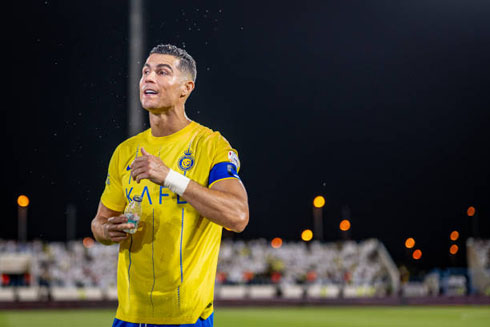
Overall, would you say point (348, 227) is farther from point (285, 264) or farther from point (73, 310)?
point (73, 310)

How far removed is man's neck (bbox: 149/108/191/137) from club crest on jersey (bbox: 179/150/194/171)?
243mm

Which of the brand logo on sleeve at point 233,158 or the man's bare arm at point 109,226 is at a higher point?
the brand logo on sleeve at point 233,158

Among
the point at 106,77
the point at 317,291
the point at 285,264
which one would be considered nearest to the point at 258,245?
the point at 285,264

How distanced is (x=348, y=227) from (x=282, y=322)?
6535cm

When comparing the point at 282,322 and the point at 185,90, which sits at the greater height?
the point at 185,90

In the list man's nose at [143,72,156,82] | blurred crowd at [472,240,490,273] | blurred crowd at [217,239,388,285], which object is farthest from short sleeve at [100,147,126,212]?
blurred crowd at [472,240,490,273]

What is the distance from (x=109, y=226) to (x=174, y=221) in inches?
14.8

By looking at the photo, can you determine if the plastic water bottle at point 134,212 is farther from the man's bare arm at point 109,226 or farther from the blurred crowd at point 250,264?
the blurred crowd at point 250,264

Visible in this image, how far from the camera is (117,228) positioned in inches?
165

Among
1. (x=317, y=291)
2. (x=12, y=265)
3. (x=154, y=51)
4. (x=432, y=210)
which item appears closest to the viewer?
(x=154, y=51)

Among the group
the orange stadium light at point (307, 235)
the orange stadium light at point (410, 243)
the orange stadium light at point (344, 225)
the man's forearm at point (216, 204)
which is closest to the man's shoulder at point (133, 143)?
the man's forearm at point (216, 204)

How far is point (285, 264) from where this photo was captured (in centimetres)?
4878

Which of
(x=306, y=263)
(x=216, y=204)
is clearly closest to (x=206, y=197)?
(x=216, y=204)

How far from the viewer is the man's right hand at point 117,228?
418 cm
